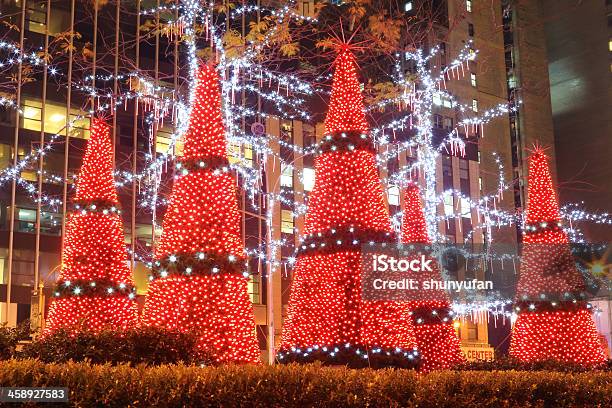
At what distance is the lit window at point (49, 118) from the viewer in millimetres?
35594

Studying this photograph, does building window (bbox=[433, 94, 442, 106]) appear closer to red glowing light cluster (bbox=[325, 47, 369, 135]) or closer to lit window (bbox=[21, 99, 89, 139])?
lit window (bbox=[21, 99, 89, 139])

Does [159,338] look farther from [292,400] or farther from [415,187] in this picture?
[415,187]

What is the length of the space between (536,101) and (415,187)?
49.4 meters

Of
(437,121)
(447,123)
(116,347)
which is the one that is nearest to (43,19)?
(116,347)

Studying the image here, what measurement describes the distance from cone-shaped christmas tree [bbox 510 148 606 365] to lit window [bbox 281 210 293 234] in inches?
951

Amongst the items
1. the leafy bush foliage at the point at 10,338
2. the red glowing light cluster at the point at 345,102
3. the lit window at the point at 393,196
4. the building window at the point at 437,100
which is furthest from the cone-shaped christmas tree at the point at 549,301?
the building window at the point at 437,100

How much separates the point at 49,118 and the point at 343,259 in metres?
26.4

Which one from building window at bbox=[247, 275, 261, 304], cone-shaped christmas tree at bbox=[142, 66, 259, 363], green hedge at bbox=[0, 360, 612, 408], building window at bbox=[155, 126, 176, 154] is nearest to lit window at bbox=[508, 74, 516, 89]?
building window at bbox=[247, 275, 261, 304]

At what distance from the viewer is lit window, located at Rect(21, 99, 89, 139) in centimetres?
3559

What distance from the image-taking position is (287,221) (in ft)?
140

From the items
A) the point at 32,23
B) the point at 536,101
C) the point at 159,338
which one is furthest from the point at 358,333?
the point at 536,101

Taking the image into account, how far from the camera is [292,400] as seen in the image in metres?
8.30

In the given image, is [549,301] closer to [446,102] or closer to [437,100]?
[437,100]

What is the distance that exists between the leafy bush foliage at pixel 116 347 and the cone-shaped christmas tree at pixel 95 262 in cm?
372
